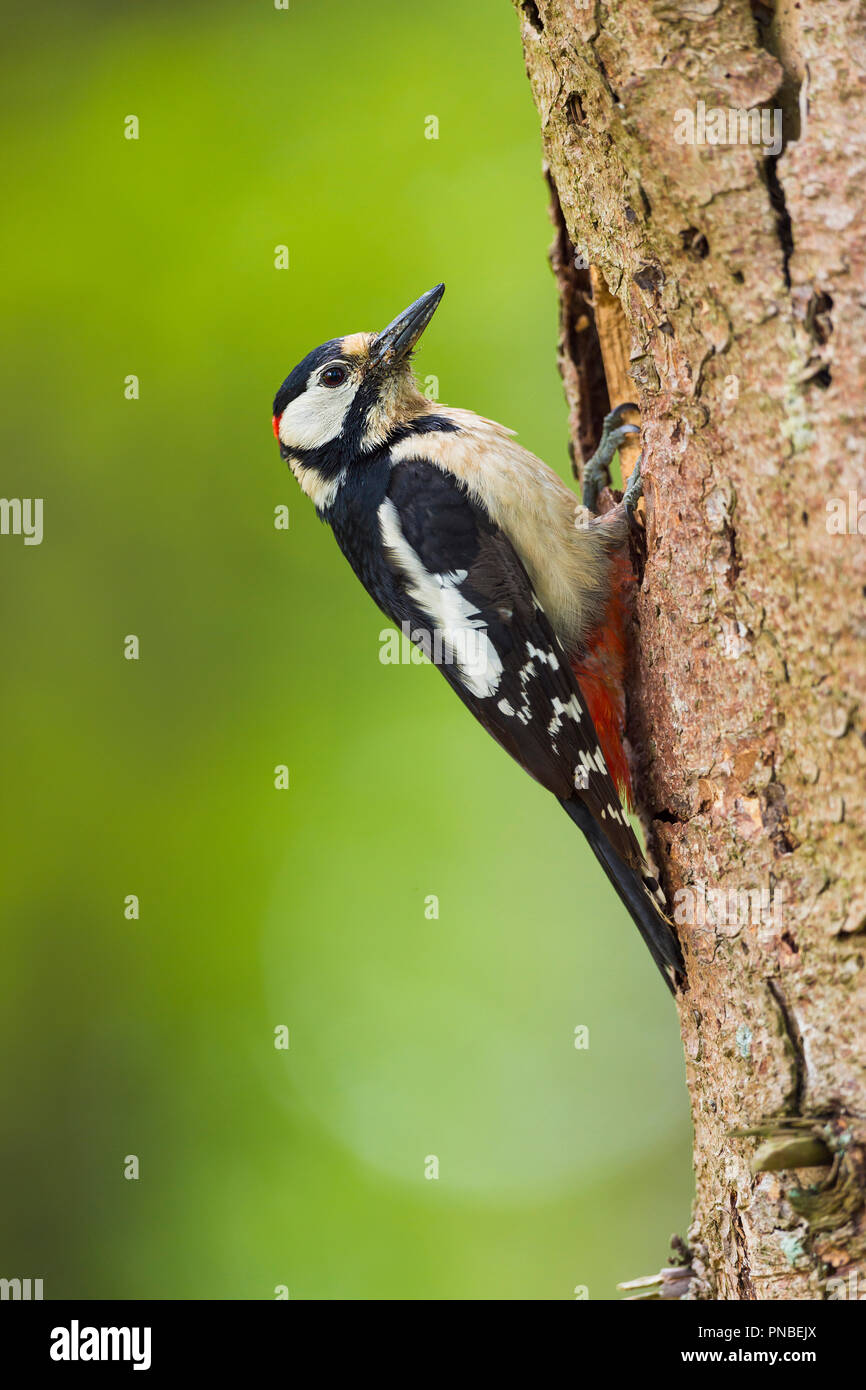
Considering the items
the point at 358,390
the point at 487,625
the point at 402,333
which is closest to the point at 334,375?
the point at 358,390

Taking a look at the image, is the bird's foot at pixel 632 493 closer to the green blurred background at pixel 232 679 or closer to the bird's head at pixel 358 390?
the bird's head at pixel 358 390

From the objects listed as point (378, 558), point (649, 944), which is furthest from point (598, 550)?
point (649, 944)

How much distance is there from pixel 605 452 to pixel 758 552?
110cm

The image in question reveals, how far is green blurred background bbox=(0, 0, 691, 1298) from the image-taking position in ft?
15.2

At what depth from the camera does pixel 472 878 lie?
5.18 metres

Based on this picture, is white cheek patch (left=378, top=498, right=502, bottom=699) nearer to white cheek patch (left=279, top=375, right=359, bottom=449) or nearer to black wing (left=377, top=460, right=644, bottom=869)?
black wing (left=377, top=460, right=644, bottom=869)

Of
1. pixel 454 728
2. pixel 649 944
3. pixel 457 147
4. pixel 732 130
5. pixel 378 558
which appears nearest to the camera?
pixel 732 130

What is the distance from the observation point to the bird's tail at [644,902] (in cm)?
226

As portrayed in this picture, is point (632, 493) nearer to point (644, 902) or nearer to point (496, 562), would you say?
point (496, 562)

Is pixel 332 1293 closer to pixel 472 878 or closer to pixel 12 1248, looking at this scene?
pixel 12 1248

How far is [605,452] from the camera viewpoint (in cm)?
293

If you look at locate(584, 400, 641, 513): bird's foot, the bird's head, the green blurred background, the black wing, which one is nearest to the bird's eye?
the bird's head

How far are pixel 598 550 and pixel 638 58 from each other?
3.59ft

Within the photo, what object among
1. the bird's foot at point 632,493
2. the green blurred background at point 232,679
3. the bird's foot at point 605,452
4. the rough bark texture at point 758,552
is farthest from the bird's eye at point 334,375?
the green blurred background at point 232,679
